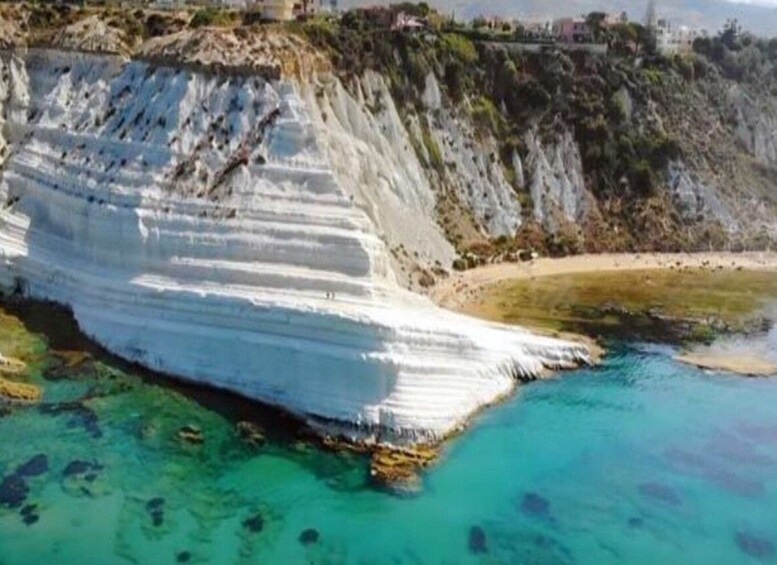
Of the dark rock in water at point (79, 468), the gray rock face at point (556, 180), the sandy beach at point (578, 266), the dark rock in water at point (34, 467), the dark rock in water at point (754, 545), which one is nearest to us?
the dark rock in water at point (754, 545)

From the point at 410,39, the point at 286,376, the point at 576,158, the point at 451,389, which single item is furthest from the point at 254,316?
the point at 576,158

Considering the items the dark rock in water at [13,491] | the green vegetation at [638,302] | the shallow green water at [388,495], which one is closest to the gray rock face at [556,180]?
the green vegetation at [638,302]

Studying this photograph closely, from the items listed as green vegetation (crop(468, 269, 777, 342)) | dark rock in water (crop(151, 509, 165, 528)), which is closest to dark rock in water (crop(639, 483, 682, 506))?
green vegetation (crop(468, 269, 777, 342))

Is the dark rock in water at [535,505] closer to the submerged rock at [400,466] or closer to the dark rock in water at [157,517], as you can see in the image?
the submerged rock at [400,466]

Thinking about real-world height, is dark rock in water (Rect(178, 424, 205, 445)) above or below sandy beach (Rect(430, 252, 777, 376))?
below

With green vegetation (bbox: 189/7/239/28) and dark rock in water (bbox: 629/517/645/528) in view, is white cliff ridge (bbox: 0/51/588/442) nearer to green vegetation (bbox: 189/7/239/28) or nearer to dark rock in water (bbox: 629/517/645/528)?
green vegetation (bbox: 189/7/239/28)

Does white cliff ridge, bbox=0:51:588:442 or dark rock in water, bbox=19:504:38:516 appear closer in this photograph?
dark rock in water, bbox=19:504:38:516
